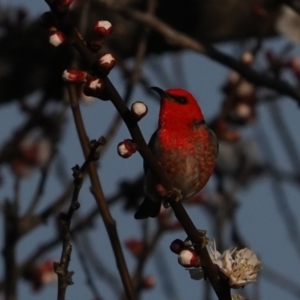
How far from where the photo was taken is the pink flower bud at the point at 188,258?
7.50 feet

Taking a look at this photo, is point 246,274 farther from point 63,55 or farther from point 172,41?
point 63,55

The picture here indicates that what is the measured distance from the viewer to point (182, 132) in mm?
3395

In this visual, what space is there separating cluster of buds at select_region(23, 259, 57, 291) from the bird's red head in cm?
161

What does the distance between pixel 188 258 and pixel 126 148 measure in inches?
12.5

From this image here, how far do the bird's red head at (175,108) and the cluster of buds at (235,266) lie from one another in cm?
92

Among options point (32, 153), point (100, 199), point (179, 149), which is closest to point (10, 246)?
point (179, 149)

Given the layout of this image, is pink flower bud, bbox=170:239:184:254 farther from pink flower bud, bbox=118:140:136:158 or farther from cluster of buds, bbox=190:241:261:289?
pink flower bud, bbox=118:140:136:158

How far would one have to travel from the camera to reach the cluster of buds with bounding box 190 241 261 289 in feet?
7.63

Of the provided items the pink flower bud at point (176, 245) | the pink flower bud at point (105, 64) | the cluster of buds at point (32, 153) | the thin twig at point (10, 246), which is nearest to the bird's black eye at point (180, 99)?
the thin twig at point (10, 246)

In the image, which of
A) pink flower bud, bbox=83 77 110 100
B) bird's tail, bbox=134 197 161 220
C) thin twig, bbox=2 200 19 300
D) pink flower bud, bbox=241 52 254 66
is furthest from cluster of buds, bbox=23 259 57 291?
pink flower bud, bbox=83 77 110 100

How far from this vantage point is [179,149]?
11.0 ft

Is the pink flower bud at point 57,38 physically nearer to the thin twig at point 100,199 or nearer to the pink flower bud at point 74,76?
the pink flower bud at point 74,76

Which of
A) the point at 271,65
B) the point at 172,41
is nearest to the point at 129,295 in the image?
the point at 172,41

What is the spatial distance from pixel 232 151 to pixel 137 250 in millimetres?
1227
